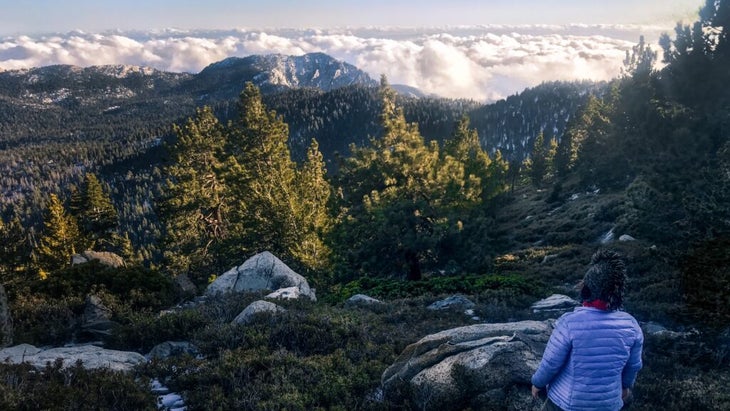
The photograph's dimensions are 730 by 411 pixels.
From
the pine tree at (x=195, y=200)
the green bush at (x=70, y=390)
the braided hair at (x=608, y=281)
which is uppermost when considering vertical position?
the braided hair at (x=608, y=281)

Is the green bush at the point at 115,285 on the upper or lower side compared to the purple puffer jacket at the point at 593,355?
lower

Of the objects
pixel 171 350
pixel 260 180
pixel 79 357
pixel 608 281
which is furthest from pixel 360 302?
pixel 260 180

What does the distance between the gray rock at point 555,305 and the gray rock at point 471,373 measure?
245 inches

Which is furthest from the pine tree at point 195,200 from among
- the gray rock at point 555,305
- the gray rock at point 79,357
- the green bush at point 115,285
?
the gray rock at point 555,305

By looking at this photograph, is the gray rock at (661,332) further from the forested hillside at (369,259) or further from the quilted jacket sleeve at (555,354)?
the quilted jacket sleeve at (555,354)

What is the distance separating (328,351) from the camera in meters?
9.24

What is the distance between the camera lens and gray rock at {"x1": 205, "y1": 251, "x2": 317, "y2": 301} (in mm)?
19062

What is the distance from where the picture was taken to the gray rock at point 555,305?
43.4 ft

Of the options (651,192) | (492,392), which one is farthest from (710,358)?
(651,192)

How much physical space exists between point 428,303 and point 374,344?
248 inches

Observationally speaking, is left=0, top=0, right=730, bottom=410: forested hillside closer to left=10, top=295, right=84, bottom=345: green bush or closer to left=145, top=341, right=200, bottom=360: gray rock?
left=10, top=295, right=84, bottom=345: green bush

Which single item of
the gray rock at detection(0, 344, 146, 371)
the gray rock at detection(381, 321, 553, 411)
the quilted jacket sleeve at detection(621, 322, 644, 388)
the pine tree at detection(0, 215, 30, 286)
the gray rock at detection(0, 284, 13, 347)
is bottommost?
the pine tree at detection(0, 215, 30, 286)

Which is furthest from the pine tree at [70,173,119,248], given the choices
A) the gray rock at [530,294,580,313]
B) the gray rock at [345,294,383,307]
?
the gray rock at [530,294,580,313]

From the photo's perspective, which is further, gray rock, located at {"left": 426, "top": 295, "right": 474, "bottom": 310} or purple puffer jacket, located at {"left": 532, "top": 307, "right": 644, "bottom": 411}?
gray rock, located at {"left": 426, "top": 295, "right": 474, "bottom": 310}
